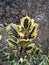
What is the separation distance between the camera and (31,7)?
5.24 metres

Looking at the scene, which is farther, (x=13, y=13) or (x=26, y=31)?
(x=13, y=13)

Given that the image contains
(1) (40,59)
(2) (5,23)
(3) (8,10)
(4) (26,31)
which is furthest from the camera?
(3) (8,10)

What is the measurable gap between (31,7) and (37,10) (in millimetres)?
151

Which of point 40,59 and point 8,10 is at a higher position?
point 40,59

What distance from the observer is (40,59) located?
1.48 meters

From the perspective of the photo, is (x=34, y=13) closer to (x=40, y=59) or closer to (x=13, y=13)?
(x=13, y=13)

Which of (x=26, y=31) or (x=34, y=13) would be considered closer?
(x=26, y=31)

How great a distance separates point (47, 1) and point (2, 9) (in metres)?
0.97

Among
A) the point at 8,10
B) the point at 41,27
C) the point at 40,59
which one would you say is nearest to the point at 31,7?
the point at 8,10

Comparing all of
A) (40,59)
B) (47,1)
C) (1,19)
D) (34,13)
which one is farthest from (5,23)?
(40,59)

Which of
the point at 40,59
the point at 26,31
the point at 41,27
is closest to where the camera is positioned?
the point at 26,31

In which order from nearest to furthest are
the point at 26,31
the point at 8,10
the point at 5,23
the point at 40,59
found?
the point at 26,31 < the point at 40,59 < the point at 5,23 < the point at 8,10

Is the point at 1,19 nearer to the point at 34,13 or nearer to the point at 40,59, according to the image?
the point at 34,13

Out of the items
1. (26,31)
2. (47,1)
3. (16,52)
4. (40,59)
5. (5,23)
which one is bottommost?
(5,23)
